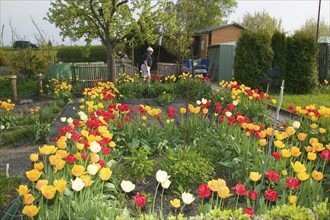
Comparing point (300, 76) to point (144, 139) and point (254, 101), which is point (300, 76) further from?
point (144, 139)

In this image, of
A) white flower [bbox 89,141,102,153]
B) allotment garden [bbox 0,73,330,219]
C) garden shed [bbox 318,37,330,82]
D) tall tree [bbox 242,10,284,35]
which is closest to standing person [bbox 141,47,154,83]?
allotment garden [bbox 0,73,330,219]

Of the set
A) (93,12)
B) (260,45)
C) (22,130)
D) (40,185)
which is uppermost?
(93,12)

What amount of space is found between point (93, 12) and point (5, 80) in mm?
5827

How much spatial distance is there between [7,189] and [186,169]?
6.54 feet

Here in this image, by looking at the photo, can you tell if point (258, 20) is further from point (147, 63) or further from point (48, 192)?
point (48, 192)

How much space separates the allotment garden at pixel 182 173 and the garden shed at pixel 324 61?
893cm

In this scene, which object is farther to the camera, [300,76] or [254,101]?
[300,76]

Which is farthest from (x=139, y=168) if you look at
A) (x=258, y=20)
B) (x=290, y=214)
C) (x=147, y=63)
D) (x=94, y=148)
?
(x=258, y=20)

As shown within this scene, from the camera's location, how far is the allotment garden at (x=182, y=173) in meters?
2.05

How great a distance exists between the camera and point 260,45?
1180 centimetres

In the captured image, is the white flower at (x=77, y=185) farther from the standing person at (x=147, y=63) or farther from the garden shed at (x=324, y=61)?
the garden shed at (x=324, y=61)

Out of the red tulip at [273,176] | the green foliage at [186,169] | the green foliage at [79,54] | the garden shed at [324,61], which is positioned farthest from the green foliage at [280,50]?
the green foliage at [79,54]

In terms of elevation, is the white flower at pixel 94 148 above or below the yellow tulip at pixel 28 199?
above

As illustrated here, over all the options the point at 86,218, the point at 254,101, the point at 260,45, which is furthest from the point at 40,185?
the point at 260,45
